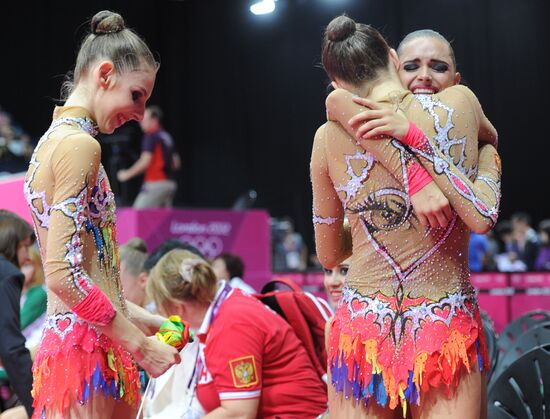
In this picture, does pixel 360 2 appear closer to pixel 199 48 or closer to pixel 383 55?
pixel 199 48

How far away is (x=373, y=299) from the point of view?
2.06m

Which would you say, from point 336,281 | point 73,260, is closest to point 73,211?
point 73,260

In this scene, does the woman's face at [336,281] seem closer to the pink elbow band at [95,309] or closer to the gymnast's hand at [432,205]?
the gymnast's hand at [432,205]

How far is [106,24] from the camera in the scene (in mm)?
2164

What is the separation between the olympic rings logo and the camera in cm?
797

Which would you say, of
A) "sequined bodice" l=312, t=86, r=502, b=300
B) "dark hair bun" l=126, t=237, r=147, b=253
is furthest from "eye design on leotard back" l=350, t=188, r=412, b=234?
"dark hair bun" l=126, t=237, r=147, b=253

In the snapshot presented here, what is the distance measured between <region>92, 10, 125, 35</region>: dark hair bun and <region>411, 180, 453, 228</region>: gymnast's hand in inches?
34.5

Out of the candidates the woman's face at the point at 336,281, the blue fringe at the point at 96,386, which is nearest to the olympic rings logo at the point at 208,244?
the woman's face at the point at 336,281

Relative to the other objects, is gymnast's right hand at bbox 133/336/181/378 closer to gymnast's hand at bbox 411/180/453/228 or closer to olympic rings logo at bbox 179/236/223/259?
gymnast's hand at bbox 411/180/453/228

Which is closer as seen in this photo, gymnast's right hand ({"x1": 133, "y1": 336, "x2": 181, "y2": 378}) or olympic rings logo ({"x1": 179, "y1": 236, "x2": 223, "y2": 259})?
gymnast's right hand ({"x1": 133, "y1": 336, "x2": 181, "y2": 378})

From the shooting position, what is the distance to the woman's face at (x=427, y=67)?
2260 mm

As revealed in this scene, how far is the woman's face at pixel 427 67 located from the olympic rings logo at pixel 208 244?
5777mm

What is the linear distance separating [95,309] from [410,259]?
2.48ft

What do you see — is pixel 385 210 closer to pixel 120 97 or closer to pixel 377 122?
pixel 377 122
